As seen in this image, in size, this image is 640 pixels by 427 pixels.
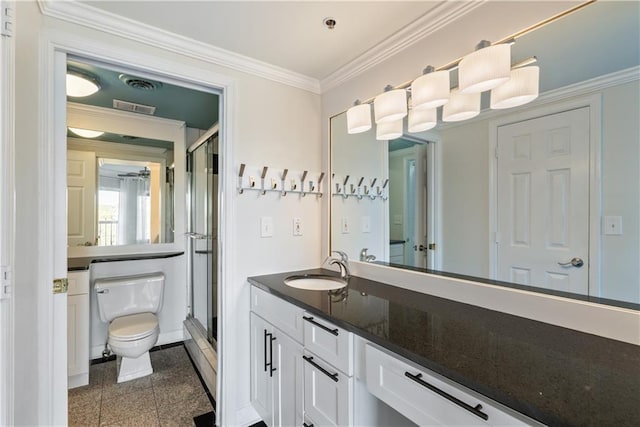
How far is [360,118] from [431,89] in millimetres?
465

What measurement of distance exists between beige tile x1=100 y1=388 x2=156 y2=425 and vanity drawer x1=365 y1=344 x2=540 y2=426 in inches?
70.1

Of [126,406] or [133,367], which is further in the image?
[133,367]

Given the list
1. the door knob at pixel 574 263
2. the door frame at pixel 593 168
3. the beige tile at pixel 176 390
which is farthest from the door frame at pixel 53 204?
the door knob at pixel 574 263

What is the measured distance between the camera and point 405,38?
153 cm

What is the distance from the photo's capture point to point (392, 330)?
3.40ft

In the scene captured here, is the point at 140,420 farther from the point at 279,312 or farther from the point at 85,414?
the point at 279,312

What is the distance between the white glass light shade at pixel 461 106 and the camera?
1326mm

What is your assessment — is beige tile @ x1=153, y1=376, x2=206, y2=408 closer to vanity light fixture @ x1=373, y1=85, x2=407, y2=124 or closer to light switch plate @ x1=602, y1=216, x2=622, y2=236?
vanity light fixture @ x1=373, y1=85, x2=407, y2=124

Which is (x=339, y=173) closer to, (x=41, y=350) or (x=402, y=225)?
(x=402, y=225)

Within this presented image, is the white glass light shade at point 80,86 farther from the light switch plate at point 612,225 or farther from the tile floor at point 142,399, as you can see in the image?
the light switch plate at point 612,225

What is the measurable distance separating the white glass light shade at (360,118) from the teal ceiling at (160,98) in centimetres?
106

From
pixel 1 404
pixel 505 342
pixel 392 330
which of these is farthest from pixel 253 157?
pixel 505 342

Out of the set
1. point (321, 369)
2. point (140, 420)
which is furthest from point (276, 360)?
point (140, 420)

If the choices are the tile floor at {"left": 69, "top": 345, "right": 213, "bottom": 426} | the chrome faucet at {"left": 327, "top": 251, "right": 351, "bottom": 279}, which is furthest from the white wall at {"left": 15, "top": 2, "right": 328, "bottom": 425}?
the tile floor at {"left": 69, "top": 345, "right": 213, "bottom": 426}
